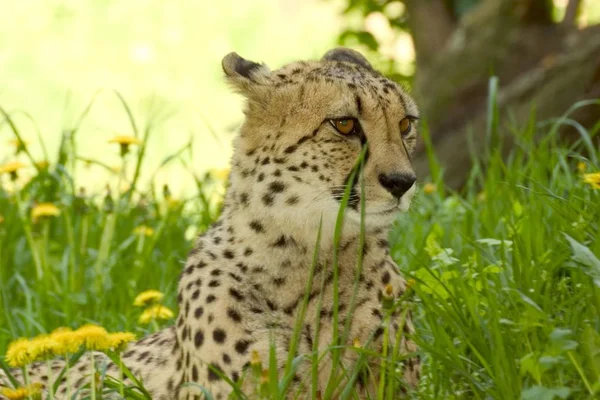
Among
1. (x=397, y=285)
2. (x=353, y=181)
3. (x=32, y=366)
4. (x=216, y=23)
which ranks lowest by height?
(x=32, y=366)

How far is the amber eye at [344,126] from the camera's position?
3.34 m

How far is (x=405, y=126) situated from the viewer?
3486 mm

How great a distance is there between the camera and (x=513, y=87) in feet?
23.2

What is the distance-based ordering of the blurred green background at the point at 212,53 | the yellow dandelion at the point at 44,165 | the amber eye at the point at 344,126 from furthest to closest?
1. the blurred green background at the point at 212,53
2. the yellow dandelion at the point at 44,165
3. the amber eye at the point at 344,126

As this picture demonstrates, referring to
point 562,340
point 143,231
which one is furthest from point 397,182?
point 143,231

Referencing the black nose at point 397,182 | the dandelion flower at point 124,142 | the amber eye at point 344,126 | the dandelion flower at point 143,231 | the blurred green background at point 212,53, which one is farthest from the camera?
the blurred green background at point 212,53

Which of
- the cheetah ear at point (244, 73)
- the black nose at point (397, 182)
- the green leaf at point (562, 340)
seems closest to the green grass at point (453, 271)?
the green leaf at point (562, 340)

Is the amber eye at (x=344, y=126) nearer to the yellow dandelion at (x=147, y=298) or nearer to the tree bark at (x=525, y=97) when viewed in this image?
the yellow dandelion at (x=147, y=298)

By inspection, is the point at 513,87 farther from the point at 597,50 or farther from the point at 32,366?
the point at 32,366

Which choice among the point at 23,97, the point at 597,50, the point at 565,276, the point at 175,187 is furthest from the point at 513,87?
the point at 23,97

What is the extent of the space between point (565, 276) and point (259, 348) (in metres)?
0.99

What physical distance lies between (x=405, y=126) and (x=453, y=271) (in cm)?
47

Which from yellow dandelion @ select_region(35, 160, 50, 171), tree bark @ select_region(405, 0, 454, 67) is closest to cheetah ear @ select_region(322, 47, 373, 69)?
yellow dandelion @ select_region(35, 160, 50, 171)

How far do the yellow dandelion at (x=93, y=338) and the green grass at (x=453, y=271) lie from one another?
423mm
